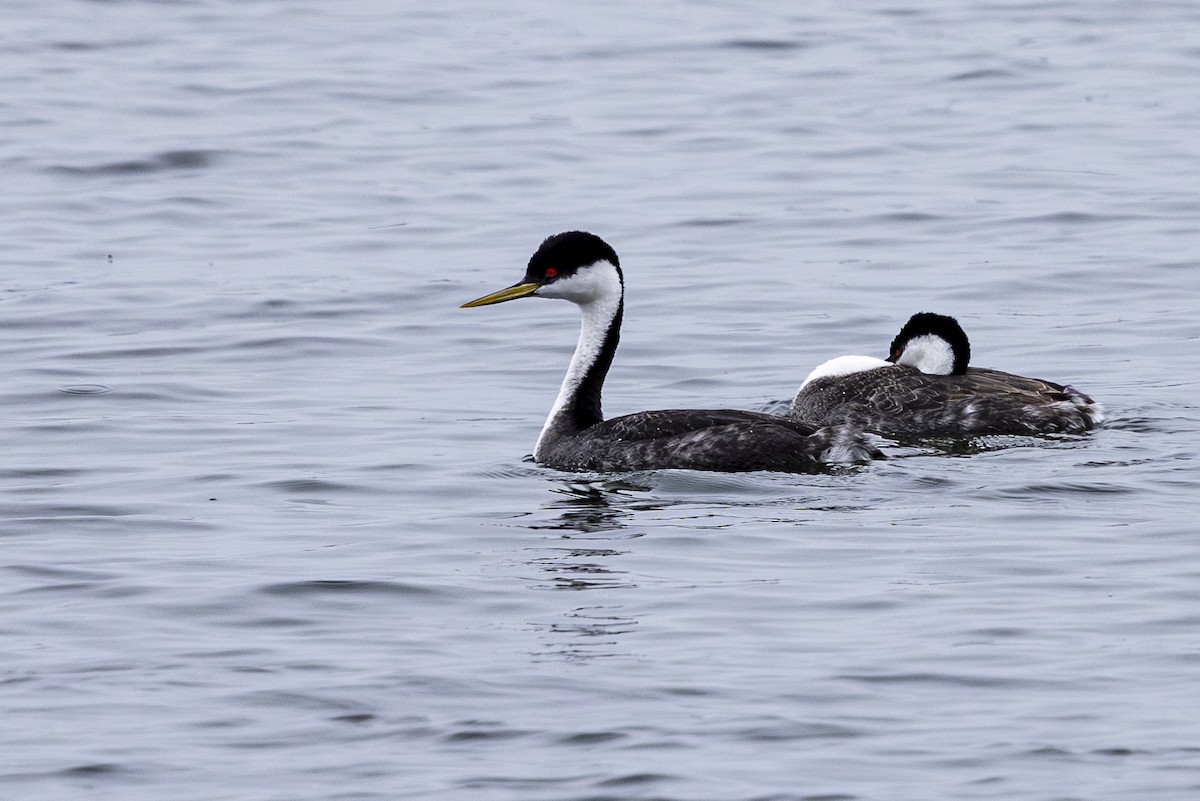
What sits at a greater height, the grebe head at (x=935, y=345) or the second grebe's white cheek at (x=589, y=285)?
the second grebe's white cheek at (x=589, y=285)

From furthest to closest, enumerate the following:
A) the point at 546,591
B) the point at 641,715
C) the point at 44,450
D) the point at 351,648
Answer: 1. the point at 44,450
2. the point at 546,591
3. the point at 351,648
4. the point at 641,715

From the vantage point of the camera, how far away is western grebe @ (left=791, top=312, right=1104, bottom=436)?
1321cm

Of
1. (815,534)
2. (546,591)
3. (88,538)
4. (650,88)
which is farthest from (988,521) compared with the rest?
A: (650,88)

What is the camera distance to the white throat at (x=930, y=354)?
14.0 meters

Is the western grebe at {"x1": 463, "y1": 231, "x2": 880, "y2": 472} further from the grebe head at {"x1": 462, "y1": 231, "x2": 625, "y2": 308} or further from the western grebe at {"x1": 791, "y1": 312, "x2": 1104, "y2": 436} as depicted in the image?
the western grebe at {"x1": 791, "y1": 312, "x2": 1104, "y2": 436}

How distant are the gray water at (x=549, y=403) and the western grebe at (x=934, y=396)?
26 cm

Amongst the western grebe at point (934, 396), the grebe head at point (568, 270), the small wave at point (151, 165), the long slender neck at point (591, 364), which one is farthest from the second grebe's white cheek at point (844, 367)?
the small wave at point (151, 165)

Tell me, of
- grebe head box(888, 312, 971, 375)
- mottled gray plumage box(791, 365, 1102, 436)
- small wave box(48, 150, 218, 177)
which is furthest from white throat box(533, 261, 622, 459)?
small wave box(48, 150, 218, 177)

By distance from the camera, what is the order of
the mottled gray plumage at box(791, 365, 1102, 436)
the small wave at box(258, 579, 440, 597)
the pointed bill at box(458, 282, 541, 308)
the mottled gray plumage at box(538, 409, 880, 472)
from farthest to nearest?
the mottled gray plumage at box(791, 365, 1102, 436), the pointed bill at box(458, 282, 541, 308), the mottled gray plumage at box(538, 409, 880, 472), the small wave at box(258, 579, 440, 597)

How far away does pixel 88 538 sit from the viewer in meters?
11.0

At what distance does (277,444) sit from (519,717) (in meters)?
5.50

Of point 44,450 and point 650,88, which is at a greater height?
point 650,88

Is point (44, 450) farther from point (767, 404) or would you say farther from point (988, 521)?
point (988, 521)

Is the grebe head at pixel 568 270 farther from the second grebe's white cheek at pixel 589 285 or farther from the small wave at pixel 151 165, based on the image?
the small wave at pixel 151 165
